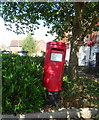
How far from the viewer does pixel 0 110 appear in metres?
2.51

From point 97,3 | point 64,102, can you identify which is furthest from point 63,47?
point 97,3

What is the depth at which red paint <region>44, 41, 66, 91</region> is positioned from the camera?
9.53 ft

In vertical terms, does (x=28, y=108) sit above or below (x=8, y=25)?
below

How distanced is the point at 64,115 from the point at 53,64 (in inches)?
55.6

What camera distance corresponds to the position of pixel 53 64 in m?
2.90

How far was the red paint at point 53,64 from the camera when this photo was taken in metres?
2.90

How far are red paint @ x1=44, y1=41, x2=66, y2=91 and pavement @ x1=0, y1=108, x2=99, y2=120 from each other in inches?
25.3

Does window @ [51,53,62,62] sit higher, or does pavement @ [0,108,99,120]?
window @ [51,53,62,62]

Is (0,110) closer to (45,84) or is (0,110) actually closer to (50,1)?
(45,84)

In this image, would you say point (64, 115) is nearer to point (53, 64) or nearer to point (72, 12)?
point (53, 64)

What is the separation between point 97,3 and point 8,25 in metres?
5.25

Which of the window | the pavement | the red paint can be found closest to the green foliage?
the pavement

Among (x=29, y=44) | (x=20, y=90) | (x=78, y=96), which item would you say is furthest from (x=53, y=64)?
(x=29, y=44)

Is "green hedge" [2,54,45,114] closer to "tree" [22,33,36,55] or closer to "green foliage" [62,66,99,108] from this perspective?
"green foliage" [62,66,99,108]
